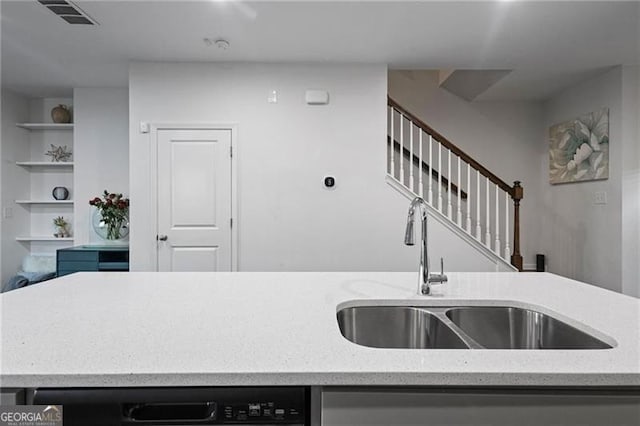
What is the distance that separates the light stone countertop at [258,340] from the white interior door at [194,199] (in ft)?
8.05

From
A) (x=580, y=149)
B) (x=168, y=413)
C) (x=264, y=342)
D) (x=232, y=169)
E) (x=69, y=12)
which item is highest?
(x=69, y=12)

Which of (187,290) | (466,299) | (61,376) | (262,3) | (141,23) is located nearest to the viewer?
(61,376)

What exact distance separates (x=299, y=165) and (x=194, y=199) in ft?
3.73

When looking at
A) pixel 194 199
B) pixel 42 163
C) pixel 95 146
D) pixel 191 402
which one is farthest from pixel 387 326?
pixel 42 163

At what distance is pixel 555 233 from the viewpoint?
505 centimetres

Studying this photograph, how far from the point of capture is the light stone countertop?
2.33 ft

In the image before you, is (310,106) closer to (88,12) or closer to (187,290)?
(88,12)

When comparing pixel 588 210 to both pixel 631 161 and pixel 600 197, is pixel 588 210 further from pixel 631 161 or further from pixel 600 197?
pixel 631 161

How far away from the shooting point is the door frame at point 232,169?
387cm

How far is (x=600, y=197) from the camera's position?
13.5 ft

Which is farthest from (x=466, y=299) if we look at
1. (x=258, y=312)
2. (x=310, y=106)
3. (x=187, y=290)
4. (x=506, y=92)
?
→ (x=506, y=92)

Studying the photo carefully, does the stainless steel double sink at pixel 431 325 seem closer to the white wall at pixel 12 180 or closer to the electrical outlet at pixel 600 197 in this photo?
the electrical outlet at pixel 600 197

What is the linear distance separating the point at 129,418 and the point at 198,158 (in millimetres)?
3420

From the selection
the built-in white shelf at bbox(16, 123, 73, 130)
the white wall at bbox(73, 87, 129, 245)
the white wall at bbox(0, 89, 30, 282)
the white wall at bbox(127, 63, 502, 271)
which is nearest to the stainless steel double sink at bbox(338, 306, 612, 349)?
the white wall at bbox(127, 63, 502, 271)
